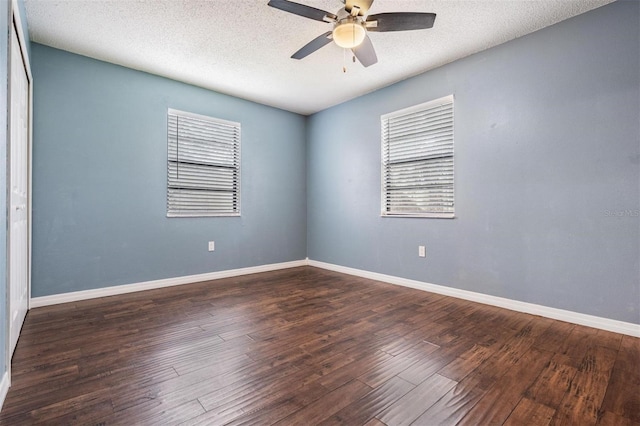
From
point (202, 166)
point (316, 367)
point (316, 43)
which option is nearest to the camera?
point (316, 367)

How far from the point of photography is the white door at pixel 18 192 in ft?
6.31

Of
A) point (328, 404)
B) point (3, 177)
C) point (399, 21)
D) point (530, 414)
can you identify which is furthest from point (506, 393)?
point (3, 177)

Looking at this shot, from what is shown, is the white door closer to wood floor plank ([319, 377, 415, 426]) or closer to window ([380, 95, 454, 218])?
wood floor plank ([319, 377, 415, 426])

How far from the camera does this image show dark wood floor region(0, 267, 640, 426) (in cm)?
139

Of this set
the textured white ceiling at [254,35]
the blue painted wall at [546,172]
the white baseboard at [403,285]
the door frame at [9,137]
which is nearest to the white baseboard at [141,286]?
the white baseboard at [403,285]

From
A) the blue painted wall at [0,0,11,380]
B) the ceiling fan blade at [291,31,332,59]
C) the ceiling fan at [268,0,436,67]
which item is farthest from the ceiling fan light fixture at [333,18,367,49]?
the blue painted wall at [0,0,11,380]

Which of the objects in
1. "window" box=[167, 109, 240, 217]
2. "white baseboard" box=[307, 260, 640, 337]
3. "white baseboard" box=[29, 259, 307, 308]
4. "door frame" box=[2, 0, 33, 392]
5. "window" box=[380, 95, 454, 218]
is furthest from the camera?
"window" box=[167, 109, 240, 217]

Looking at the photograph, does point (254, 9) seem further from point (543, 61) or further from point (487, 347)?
point (487, 347)

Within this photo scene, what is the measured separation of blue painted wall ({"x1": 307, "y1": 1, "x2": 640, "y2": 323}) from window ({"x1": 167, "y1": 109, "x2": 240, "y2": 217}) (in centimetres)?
232

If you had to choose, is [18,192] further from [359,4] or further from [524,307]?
[524,307]

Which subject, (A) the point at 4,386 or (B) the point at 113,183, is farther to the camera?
(B) the point at 113,183

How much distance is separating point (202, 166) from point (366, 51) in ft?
8.53

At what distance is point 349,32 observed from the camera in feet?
7.16

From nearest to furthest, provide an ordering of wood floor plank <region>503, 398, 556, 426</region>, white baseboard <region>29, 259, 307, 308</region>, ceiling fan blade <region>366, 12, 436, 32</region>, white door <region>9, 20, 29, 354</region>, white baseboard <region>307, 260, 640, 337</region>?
wood floor plank <region>503, 398, 556, 426</region> → white door <region>9, 20, 29, 354</region> → ceiling fan blade <region>366, 12, 436, 32</region> → white baseboard <region>307, 260, 640, 337</region> → white baseboard <region>29, 259, 307, 308</region>
